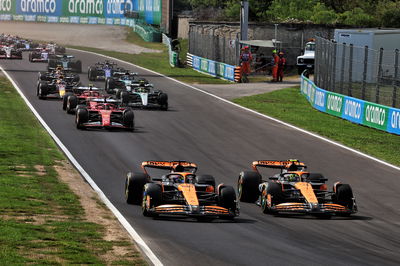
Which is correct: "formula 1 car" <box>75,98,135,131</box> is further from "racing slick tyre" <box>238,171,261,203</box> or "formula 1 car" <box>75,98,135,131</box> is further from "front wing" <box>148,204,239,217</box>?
"front wing" <box>148,204,239,217</box>

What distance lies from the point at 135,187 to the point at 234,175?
5.51m

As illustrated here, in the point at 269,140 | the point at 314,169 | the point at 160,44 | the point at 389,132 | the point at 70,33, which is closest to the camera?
the point at 314,169

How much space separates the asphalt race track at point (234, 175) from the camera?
15.2 meters

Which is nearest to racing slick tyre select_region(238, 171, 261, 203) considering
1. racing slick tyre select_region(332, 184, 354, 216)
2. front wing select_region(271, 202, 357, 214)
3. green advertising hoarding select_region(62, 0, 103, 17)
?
front wing select_region(271, 202, 357, 214)

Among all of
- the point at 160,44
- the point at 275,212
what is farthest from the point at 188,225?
the point at 160,44

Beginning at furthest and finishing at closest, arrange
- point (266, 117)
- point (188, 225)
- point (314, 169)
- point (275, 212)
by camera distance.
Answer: point (266, 117)
point (314, 169)
point (275, 212)
point (188, 225)

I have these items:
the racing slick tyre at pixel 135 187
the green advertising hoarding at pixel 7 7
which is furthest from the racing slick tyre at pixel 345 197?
the green advertising hoarding at pixel 7 7

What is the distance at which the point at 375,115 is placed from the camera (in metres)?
37.1

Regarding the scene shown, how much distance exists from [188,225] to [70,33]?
9197 centimetres

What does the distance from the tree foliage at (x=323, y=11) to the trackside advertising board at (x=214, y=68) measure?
14936 mm

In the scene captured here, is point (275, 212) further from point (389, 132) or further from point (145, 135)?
point (389, 132)

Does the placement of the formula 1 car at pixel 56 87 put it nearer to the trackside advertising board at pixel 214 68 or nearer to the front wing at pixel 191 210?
the trackside advertising board at pixel 214 68

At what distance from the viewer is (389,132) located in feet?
117

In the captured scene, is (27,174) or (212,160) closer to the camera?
(27,174)
